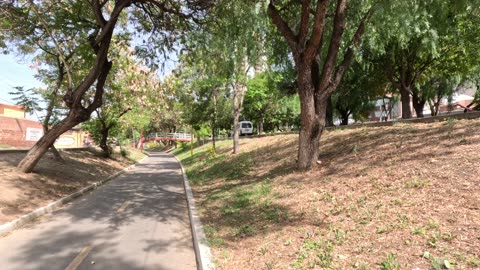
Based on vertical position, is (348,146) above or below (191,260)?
above

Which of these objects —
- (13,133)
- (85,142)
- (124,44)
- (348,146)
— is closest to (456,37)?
(348,146)

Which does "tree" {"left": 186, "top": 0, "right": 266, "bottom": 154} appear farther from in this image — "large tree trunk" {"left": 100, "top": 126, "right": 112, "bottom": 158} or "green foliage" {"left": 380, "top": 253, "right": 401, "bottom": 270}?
"large tree trunk" {"left": 100, "top": 126, "right": 112, "bottom": 158}

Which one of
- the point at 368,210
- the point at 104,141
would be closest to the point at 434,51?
the point at 368,210

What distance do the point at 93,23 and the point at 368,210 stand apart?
45.5 ft

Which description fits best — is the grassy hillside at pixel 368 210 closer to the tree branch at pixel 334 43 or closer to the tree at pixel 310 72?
the tree at pixel 310 72

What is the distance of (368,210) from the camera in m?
6.26

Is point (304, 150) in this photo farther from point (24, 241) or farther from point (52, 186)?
point (52, 186)

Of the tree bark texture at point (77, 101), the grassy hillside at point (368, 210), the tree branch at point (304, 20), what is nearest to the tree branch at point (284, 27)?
the tree branch at point (304, 20)

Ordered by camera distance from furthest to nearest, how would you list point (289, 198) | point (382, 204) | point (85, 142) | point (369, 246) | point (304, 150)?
point (85, 142), point (304, 150), point (289, 198), point (382, 204), point (369, 246)

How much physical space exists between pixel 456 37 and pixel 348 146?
13.8 m

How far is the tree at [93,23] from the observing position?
13.8 m

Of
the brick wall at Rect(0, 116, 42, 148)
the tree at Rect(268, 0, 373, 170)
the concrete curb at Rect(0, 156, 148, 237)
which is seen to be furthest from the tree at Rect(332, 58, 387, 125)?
the brick wall at Rect(0, 116, 42, 148)

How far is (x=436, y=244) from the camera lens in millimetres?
4641

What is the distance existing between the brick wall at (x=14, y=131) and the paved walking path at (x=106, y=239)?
22178mm
